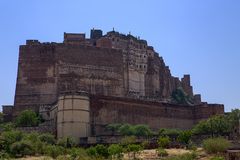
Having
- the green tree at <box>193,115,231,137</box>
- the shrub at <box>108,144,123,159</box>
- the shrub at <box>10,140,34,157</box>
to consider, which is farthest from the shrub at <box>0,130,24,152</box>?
the green tree at <box>193,115,231,137</box>

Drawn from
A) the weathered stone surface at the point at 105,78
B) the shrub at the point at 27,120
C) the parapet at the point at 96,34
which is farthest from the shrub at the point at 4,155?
the parapet at the point at 96,34

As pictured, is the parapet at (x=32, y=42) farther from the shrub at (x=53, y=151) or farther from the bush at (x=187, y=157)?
the bush at (x=187, y=157)

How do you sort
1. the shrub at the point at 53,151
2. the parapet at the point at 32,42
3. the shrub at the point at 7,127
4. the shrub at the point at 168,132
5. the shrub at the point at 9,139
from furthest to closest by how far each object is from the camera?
the parapet at the point at 32,42, the shrub at the point at 7,127, the shrub at the point at 168,132, the shrub at the point at 9,139, the shrub at the point at 53,151

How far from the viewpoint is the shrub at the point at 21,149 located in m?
30.7

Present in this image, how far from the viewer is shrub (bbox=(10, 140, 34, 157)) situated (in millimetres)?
30672

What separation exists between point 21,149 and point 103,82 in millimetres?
26726

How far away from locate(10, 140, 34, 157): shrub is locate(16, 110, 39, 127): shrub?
15.1m

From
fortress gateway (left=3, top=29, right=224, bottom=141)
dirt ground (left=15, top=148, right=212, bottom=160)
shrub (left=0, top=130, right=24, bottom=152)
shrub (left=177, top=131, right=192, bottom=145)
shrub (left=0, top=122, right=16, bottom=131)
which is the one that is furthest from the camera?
fortress gateway (left=3, top=29, right=224, bottom=141)

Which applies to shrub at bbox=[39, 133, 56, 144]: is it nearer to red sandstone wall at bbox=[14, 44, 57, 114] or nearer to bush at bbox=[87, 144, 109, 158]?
bush at bbox=[87, 144, 109, 158]

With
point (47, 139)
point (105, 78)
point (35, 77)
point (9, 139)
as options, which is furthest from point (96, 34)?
point (9, 139)

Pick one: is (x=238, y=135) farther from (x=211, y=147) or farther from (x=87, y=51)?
(x=87, y=51)

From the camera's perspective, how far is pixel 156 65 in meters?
64.8

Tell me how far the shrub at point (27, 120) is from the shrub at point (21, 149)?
1507cm

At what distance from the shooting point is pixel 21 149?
30844 mm
